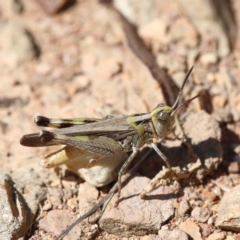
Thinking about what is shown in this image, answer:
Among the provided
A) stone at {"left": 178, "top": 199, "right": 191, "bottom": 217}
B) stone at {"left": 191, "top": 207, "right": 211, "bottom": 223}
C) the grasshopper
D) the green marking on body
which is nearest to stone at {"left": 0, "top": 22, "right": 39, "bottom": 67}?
the grasshopper

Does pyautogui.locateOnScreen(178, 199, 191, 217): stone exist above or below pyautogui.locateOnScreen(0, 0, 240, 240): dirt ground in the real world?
below

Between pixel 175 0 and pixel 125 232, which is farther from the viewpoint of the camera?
pixel 175 0

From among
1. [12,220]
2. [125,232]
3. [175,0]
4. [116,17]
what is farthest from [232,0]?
[12,220]

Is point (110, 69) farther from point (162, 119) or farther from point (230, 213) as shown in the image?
point (230, 213)

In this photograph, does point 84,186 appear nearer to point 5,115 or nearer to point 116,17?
point 5,115

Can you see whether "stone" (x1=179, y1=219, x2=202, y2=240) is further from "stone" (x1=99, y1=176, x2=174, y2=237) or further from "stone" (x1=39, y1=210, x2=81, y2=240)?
"stone" (x1=39, y1=210, x2=81, y2=240)

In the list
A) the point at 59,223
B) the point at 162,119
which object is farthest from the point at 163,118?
the point at 59,223
